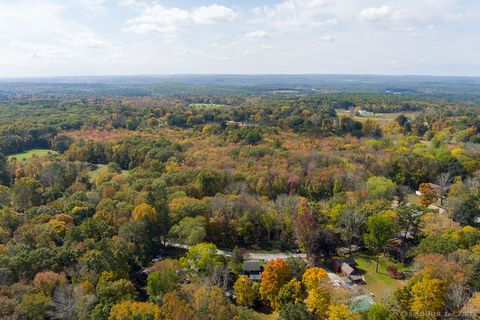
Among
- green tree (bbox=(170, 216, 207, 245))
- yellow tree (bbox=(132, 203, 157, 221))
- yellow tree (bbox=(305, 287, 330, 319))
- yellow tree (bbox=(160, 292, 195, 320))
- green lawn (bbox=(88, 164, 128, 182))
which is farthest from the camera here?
green lawn (bbox=(88, 164, 128, 182))

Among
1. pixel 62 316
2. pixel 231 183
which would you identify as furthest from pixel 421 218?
pixel 62 316

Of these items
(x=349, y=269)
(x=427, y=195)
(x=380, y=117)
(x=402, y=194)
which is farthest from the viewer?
(x=380, y=117)

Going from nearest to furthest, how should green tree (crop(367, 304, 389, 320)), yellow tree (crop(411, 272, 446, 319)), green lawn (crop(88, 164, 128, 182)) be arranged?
green tree (crop(367, 304, 389, 320)) → yellow tree (crop(411, 272, 446, 319)) → green lawn (crop(88, 164, 128, 182))

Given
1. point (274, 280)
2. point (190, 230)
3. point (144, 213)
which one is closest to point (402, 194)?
point (274, 280)

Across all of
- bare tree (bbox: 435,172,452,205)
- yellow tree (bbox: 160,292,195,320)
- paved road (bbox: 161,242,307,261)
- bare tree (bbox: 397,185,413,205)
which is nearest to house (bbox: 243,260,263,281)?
paved road (bbox: 161,242,307,261)

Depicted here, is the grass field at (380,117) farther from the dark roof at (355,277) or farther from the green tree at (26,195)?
the green tree at (26,195)

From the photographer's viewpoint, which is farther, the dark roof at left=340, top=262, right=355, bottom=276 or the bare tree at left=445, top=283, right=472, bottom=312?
the dark roof at left=340, top=262, right=355, bottom=276

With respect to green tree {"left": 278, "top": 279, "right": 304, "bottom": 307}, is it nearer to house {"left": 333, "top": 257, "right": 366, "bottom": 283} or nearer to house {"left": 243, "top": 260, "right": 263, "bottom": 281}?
house {"left": 243, "top": 260, "right": 263, "bottom": 281}

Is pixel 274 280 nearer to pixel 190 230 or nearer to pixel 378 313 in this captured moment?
pixel 378 313
